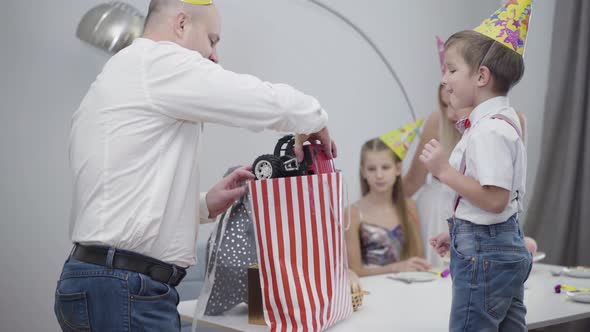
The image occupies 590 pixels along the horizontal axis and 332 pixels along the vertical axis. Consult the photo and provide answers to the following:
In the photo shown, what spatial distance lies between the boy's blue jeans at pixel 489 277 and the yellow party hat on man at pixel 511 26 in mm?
397

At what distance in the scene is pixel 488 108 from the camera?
140 centimetres

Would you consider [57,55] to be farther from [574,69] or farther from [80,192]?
[574,69]

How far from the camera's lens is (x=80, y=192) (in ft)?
4.00

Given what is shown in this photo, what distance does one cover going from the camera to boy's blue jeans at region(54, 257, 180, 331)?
1.15 m

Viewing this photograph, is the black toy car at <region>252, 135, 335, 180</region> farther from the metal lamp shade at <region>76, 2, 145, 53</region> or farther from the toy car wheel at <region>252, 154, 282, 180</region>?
the metal lamp shade at <region>76, 2, 145, 53</region>

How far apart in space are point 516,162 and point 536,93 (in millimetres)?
2676

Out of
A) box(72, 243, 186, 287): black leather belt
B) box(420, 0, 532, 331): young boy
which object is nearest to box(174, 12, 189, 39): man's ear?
box(72, 243, 186, 287): black leather belt

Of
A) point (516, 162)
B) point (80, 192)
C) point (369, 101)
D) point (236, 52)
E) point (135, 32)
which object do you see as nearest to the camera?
point (80, 192)

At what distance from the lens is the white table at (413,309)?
59.9 inches

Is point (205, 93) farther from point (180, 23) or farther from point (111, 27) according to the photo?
point (111, 27)

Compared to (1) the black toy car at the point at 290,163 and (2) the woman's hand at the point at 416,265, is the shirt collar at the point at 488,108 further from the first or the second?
(2) the woman's hand at the point at 416,265

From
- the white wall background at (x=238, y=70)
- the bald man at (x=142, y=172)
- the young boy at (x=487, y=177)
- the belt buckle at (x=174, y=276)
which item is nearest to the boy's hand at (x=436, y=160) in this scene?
the young boy at (x=487, y=177)

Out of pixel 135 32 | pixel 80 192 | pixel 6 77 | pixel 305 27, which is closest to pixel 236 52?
pixel 305 27

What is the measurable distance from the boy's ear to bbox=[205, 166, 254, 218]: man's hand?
0.57 metres
